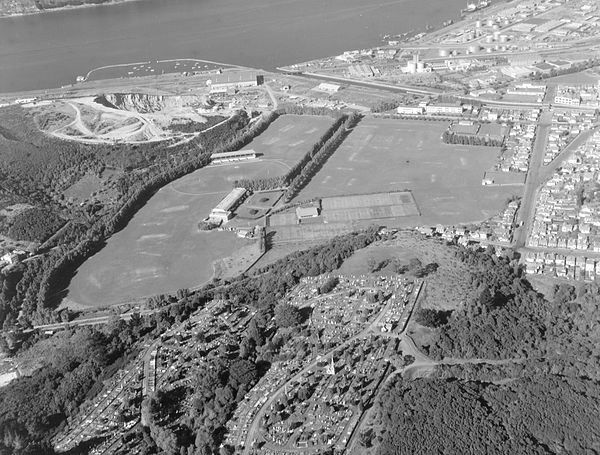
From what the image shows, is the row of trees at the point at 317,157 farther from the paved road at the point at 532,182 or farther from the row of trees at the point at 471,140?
the paved road at the point at 532,182

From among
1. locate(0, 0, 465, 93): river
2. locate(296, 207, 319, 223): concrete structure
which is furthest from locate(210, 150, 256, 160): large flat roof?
locate(0, 0, 465, 93): river

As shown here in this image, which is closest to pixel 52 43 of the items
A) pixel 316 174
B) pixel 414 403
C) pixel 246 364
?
pixel 316 174

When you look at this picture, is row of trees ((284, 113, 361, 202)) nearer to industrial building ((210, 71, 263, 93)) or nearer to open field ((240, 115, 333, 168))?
open field ((240, 115, 333, 168))

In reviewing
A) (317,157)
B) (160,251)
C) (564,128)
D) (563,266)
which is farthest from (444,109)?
(160,251)

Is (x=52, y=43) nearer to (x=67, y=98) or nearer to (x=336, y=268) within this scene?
(x=67, y=98)

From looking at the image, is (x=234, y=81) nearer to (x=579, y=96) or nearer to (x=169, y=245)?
(x=169, y=245)
